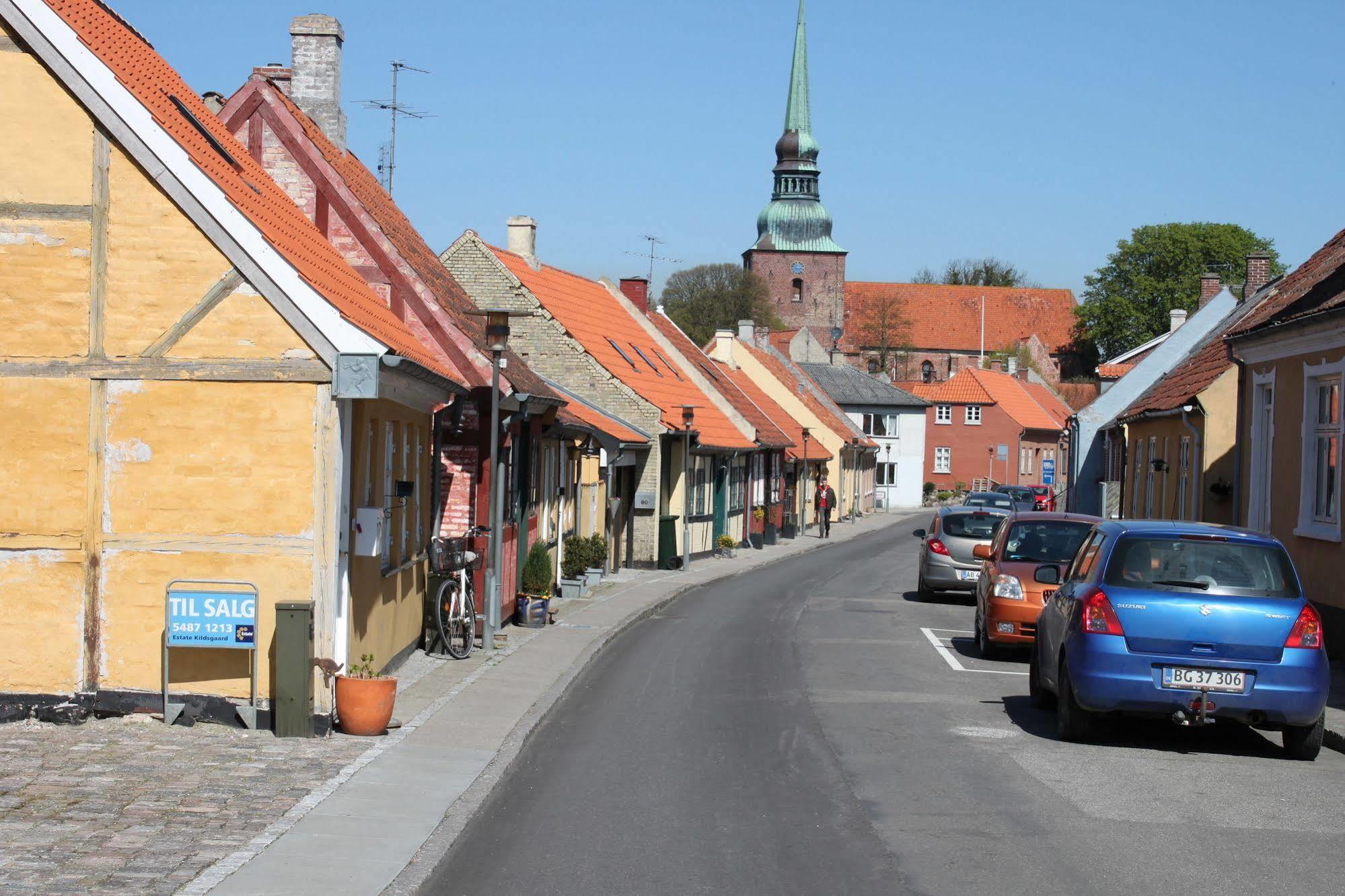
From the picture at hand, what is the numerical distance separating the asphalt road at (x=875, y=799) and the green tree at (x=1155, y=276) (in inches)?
3385

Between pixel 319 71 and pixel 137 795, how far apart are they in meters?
15.0

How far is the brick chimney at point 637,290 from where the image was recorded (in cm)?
4372

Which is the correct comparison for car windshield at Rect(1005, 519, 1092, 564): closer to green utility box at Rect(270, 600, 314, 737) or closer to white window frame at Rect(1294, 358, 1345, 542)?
white window frame at Rect(1294, 358, 1345, 542)

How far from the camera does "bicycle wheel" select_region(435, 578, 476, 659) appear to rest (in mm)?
16609

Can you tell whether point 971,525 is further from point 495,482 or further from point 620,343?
point 620,343

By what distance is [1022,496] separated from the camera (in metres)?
59.5

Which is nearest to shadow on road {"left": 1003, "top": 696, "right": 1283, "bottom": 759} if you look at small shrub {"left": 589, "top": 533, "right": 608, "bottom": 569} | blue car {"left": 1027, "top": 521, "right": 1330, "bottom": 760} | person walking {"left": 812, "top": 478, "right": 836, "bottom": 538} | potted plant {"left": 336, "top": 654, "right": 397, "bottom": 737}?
blue car {"left": 1027, "top": 521, "right": 1330, "bottom": 760}

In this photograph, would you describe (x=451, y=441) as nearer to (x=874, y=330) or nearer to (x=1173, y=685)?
(x=1173, y=685)

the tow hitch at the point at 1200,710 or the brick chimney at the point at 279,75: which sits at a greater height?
the brick chimney at the point at 279,75

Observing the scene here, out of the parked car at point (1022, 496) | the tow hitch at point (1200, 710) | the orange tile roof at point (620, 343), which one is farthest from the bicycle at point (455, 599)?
the parked car at point (1022, 496)

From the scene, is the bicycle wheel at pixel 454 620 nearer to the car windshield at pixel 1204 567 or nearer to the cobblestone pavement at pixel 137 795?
the cobblestone pavement at pixel 137 795

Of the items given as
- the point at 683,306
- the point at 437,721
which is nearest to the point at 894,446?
the point at 683,306

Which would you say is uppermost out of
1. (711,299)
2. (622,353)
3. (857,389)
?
(711,299)

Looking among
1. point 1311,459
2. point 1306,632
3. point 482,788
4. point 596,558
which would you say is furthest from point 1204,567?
point 596,558
